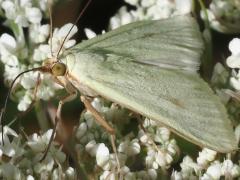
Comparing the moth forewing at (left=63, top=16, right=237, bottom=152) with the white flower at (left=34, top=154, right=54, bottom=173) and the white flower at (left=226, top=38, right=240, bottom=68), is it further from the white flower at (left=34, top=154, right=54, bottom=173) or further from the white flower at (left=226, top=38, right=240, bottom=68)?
the white flower at (left=34, top=154, right=54, bottom=173)

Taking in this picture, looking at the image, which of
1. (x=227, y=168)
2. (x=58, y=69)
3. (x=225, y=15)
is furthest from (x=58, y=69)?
(x=225, y=15)

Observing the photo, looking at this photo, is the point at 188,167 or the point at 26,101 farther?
the point at 26,101

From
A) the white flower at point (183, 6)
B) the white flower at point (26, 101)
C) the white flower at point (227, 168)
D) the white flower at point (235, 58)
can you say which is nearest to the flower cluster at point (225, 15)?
the white flower at point (183, 6)

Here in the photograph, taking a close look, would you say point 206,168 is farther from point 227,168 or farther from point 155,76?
point 155,76

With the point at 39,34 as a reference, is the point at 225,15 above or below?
below

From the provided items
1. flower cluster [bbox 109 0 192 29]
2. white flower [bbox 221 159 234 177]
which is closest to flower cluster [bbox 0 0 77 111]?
flower cluster [bbox 109 0 192 29]

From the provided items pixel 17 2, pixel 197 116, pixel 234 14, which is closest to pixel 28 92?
pixel 17 2
